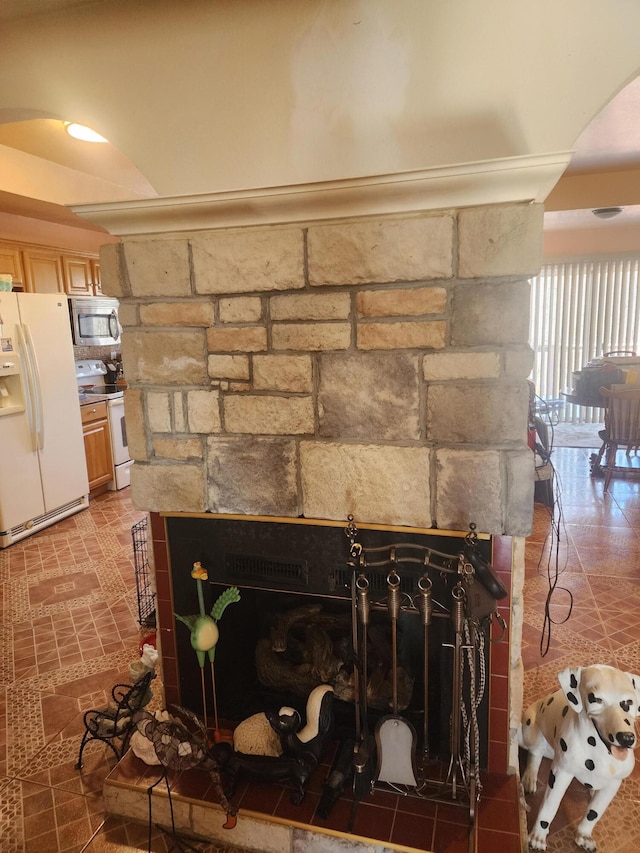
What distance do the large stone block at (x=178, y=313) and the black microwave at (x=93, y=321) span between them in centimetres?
327

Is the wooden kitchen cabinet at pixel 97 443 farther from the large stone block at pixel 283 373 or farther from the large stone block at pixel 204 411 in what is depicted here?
the large stone block at pixel 283 373

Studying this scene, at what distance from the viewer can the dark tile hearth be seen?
1556 mm

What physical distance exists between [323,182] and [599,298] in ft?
22.3

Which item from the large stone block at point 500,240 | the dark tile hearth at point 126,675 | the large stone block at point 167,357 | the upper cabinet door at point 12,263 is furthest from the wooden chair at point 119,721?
the upper cabinet door at point 12,263

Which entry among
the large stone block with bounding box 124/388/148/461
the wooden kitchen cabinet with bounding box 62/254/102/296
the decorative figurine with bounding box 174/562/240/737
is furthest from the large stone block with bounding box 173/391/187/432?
the wooden kitchen cabinet with bounding box 62/254/102/296

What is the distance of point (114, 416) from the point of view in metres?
5.05

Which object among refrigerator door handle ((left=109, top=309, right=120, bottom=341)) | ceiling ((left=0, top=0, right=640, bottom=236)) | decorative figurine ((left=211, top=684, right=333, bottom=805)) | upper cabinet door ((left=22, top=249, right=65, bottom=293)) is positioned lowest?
decorative figurine ((left=211, top=684, right=333, bottom=805))

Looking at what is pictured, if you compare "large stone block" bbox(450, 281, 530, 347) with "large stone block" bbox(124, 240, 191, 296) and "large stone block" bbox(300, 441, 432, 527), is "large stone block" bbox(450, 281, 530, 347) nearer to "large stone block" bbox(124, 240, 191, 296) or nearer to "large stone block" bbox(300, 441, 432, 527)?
"large stone block" bbox(300, 441, 432, 527)

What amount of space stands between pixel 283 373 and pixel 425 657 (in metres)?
0.90

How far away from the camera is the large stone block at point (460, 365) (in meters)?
1.45

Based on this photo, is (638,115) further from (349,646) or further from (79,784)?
(79,784)

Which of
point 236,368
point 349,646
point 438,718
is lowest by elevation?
point 438,718

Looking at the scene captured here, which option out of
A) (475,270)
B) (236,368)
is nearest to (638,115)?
(475,270)

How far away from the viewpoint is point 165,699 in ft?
6.40
